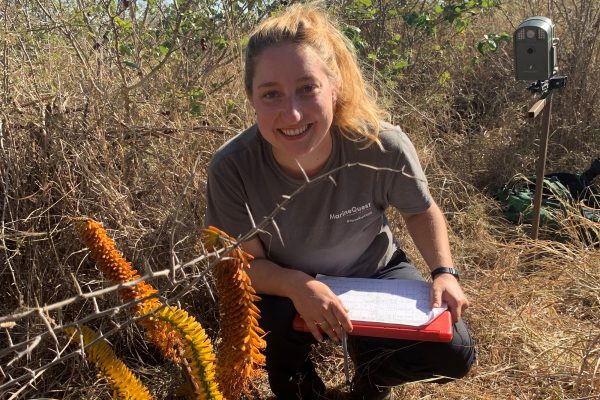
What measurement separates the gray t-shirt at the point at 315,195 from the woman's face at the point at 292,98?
0.17m

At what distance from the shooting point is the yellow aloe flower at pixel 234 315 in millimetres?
1313

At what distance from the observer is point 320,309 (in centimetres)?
180

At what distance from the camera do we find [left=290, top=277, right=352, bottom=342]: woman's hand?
1.75 metres

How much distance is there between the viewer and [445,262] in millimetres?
2051

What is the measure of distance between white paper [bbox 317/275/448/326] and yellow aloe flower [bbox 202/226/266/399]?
0.46 meters

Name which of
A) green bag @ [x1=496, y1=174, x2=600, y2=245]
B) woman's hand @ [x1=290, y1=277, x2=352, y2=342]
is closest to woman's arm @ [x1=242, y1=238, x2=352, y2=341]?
woman's hand @ [x1=290, y1=277, x2=352, y2=342]

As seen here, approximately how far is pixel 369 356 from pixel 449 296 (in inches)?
17.6

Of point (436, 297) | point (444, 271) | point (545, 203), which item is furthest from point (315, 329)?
point (545, 203)

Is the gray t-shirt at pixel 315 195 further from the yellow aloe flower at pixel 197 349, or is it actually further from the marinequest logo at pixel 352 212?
the yellow aloe flower at pixel 197 349

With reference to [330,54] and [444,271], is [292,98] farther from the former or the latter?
[444,271]

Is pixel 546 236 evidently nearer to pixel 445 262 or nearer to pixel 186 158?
pixel 445 262

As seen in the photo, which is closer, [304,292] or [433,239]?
[304,292]

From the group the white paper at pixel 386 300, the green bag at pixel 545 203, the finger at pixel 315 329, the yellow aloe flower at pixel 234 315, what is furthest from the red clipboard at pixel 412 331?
the green bag at pixel 545 203

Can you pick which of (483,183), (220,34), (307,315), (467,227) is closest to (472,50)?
(483,183)
